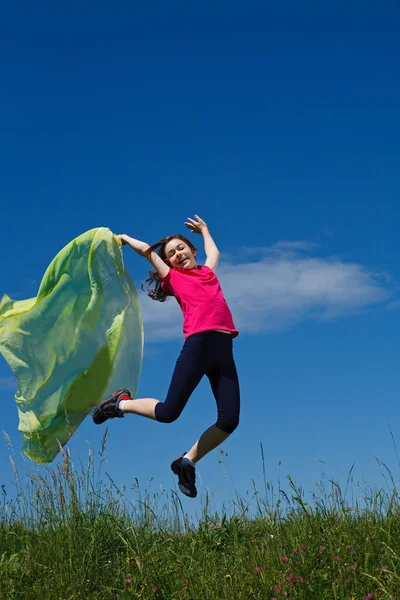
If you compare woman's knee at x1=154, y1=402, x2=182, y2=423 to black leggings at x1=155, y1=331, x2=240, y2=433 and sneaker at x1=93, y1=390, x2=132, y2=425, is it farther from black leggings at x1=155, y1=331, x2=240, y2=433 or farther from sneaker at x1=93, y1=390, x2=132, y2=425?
sneaker at x1=93, y1=390, x2=132, y2=425

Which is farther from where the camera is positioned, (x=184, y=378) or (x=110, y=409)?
(x=110, y=409)

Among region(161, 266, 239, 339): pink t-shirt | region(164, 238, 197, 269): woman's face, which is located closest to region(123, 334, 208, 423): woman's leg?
region(161, 266, 239, 339): pink t-shirt

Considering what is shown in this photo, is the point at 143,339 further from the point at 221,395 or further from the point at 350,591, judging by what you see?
the point at 350,591

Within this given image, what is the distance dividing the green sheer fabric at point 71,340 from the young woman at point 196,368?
0.39 metres

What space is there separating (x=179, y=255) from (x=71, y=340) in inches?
57.3

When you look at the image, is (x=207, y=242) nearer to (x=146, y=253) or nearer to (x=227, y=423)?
(x=146, y=253)

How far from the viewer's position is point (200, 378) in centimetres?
664

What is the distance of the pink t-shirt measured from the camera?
662 cm

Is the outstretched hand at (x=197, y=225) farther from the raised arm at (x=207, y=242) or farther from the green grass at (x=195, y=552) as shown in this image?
the green grass at (x=195, y=552)

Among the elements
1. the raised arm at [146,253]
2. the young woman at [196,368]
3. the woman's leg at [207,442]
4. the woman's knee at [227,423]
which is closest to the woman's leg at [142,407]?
the young woman at [196,368]

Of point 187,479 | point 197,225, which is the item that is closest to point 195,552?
point 187,479

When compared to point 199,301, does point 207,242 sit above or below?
above

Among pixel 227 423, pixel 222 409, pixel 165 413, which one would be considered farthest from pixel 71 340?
pixel 227 423

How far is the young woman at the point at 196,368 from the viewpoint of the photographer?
6.54 metres
